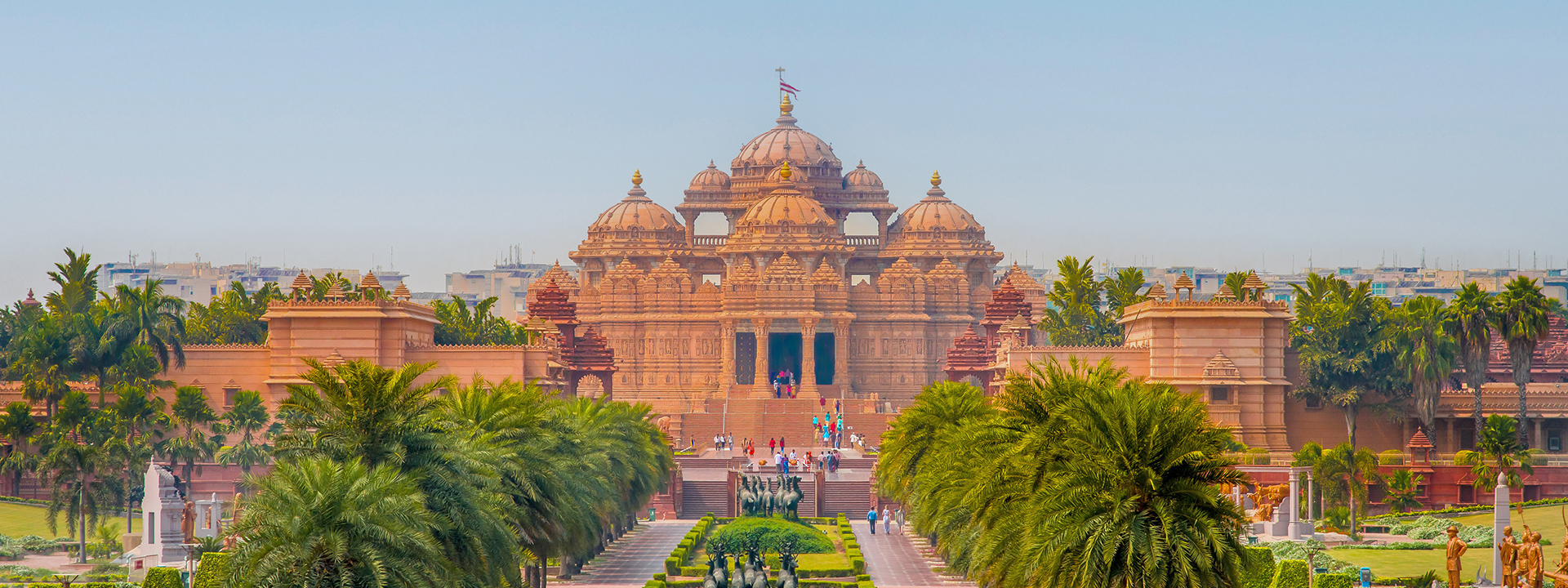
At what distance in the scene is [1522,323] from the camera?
3044 inches

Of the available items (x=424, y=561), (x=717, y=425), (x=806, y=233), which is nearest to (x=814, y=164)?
(x=806, y=233)

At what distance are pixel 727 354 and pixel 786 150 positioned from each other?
23.4 metres

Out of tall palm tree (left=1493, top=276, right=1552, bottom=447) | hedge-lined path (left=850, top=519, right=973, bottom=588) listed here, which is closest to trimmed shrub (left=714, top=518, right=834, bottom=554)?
hedge-lined path (left=850, top=519, right=973, bottom=588)

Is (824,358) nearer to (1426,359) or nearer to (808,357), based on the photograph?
(808,357)

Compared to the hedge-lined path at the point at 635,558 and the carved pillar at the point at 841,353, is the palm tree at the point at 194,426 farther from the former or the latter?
the carved pillar at the point at 841,353

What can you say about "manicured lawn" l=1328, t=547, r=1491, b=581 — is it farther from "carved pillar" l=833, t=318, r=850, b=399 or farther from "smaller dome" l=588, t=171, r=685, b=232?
"smaller dome" l=588, t=171, r=685, b=232

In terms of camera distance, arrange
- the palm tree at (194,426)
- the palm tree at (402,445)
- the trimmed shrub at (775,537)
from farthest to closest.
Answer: the palm tree at (194,426) → the trimmed shrub at (775,537) → the palm tree at (402,445)

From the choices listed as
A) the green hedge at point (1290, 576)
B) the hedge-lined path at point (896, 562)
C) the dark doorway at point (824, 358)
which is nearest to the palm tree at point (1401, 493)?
the hedge-lined path at point (896, 562)

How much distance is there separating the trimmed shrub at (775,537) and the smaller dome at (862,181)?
6746cm

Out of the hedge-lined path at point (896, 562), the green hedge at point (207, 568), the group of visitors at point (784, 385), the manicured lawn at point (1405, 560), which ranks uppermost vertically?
the group of visitors at point (784, 385)

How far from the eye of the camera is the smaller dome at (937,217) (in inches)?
4857

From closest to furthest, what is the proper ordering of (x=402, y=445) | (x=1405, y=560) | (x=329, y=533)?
(x=329, y=533) → (x=402, y=445) → (x=1405, y=560)


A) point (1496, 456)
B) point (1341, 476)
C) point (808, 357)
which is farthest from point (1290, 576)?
point (808, 357)

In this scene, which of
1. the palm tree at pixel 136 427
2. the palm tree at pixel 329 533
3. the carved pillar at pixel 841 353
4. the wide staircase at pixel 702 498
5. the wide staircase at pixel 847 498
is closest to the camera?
the palm tree at pixel 329 533
